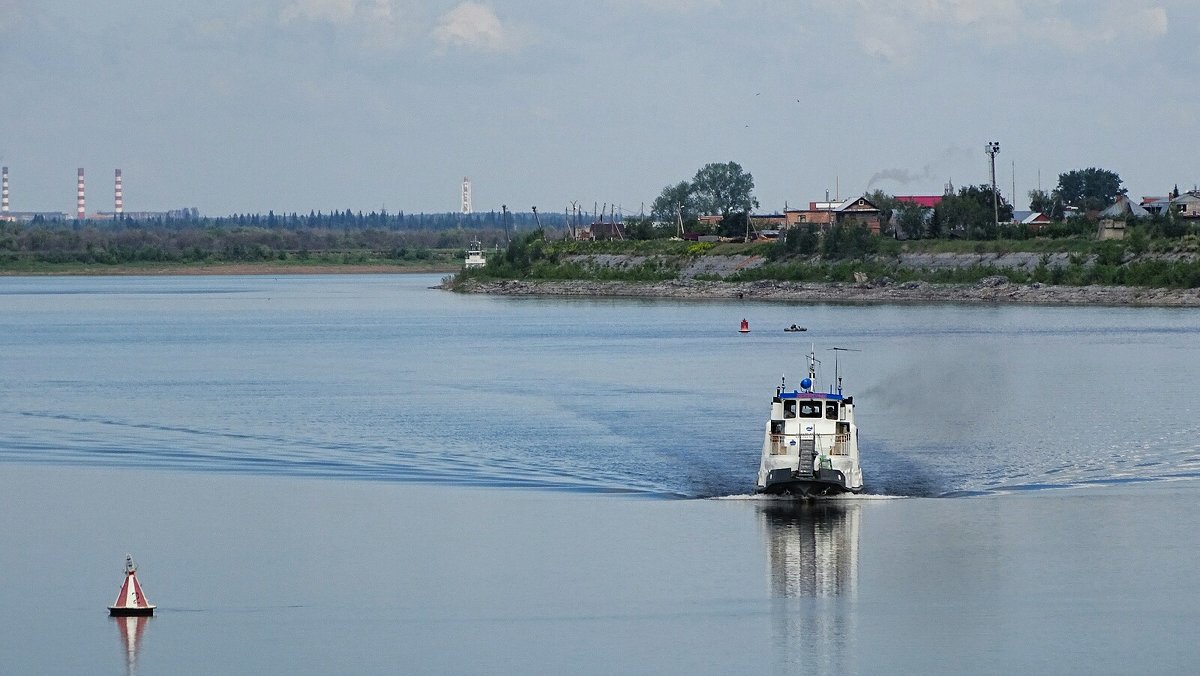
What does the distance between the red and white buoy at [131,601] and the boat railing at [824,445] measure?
1360 cm

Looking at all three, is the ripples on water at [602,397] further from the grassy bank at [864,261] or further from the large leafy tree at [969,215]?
the large leafy tree at [969,215]

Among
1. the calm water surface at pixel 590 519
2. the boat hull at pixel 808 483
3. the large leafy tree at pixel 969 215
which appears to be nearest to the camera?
the calm water surface at pixel 590 519

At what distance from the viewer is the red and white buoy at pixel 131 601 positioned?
88.9ft

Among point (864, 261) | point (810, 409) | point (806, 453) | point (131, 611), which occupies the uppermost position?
point (864, 261)

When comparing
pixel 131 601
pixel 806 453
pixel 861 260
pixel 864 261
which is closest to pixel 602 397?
pixel 806 453

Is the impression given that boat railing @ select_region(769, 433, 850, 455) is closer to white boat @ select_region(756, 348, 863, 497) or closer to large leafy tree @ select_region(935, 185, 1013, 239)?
white boat @ select_region(756, 348, 863, 497)

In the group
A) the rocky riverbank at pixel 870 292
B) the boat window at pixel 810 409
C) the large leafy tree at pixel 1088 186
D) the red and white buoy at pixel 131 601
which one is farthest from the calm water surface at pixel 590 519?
the large leafy tree at pixel 1088 186

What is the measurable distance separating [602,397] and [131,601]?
31.4 metres

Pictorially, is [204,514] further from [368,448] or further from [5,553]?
[368,448]

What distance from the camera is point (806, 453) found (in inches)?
1415

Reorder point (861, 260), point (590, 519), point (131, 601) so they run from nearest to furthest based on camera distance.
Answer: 1. point (131, 601)
2. point (590, 519)
3. point (861, 260)

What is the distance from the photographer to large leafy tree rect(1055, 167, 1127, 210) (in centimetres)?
18662

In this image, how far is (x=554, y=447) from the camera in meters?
45.2

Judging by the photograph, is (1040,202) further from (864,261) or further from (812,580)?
(812,580)
